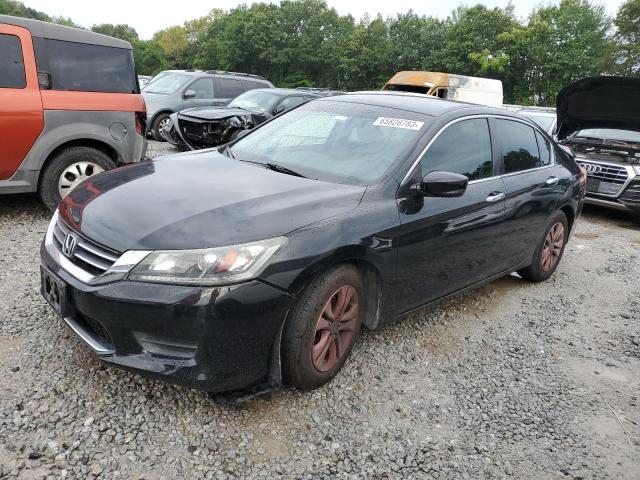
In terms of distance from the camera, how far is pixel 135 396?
2701 millimetres

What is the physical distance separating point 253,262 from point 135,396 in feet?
3.26

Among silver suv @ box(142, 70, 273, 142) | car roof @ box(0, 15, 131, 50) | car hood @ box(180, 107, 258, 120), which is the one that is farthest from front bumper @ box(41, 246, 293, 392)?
silver suv @ box(142, 70, 273, 142)

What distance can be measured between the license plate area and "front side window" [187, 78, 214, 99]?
9460mm

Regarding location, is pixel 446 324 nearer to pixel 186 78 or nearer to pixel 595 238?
pixel 595 238

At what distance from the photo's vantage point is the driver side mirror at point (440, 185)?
3066 mm

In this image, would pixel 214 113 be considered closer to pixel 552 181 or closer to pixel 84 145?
pixel 84 145

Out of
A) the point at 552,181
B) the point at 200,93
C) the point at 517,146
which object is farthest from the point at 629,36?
the point at 517,146

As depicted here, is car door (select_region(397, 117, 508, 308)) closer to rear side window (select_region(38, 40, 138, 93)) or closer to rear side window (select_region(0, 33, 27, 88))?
rear side window (select_region(38, 40, 138, 93))

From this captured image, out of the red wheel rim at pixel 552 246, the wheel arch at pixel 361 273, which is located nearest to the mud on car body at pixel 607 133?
the red wheel rim at pixel 552 246

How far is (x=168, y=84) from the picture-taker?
1175cm

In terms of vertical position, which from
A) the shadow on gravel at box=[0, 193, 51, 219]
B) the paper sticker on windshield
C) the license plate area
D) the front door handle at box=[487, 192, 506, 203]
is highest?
the paper sticker on windshield

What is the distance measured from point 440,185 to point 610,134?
6.99 meters

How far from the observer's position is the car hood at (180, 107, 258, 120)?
8953 millimetres

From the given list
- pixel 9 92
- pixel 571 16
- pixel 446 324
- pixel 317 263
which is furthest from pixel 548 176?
pixel 571 16
